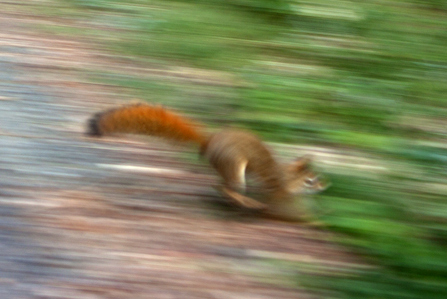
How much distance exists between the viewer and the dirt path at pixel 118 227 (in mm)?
3109

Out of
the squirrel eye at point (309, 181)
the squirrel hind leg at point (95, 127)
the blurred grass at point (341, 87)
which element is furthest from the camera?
the squirrel eye at point (309, 181)

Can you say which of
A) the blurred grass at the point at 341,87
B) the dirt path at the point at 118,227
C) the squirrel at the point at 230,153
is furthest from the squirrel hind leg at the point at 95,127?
the blurred grass at the point at 341,87

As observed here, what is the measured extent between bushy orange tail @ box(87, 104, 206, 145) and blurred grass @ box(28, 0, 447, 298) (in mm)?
760

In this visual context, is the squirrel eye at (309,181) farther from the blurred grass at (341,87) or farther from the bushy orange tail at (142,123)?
the bushy orange tail at (142,123)

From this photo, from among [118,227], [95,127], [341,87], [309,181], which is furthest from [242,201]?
[341,87]

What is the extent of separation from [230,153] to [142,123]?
0.43 meters

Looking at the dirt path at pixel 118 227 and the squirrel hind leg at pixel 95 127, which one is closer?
the dirt path at pixel 118 227

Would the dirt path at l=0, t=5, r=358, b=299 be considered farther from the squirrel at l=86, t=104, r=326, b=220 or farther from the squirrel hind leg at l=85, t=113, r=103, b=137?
the squirrel hind leg at l=85, t=113, r=103, b=137

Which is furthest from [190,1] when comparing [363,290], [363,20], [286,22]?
[363,290]

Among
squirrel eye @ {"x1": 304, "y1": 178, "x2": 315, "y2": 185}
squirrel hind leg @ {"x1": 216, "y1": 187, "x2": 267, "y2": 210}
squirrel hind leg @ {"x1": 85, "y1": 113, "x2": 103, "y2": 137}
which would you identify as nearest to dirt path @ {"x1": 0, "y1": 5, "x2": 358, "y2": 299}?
squirrel hind leg @ {"x1": 216, "y1": 187, "x2": 267, "y2": 210}

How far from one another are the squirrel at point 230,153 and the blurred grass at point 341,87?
8.4 inches

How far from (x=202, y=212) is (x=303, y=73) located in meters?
1.85

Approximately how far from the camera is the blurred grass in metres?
3.32

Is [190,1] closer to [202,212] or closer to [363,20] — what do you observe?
[363,20]
